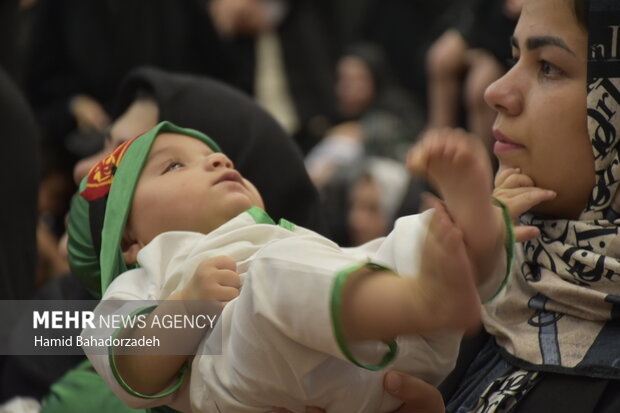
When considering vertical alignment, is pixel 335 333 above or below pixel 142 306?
above

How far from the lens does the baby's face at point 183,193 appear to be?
1774 millimetres

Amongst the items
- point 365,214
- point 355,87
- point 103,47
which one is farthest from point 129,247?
point 355,87

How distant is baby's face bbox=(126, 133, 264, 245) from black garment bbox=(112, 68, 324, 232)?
1.24 ft

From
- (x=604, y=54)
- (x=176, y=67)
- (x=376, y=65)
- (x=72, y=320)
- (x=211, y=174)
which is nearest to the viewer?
(x=604, y=54)

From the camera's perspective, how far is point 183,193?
1.78 meters

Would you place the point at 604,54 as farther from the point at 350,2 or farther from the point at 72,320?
the point at 350,2

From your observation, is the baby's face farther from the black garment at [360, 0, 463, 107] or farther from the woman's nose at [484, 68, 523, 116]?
the black garment at [360, 0, 463, 107]

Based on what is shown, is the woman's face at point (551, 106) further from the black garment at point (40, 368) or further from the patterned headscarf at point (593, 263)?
the black garment at point (40, 368)

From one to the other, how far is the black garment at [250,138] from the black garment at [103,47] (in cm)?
223

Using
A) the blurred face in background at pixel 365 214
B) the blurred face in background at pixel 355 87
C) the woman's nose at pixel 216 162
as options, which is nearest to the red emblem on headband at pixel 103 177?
the woman's nose at pixel 216 162

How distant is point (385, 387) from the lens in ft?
5.01

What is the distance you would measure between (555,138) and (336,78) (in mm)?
4554

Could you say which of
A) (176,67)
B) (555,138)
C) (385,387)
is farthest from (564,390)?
(176,67)

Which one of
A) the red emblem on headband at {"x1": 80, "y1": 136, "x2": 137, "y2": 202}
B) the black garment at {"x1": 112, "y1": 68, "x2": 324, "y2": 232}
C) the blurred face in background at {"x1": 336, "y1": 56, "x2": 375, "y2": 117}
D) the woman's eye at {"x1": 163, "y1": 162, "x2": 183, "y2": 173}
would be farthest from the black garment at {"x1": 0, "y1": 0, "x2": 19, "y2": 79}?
the blurred face in background at {"x1": 336, "y1": 56, "x2": 375, "y2": 117}
